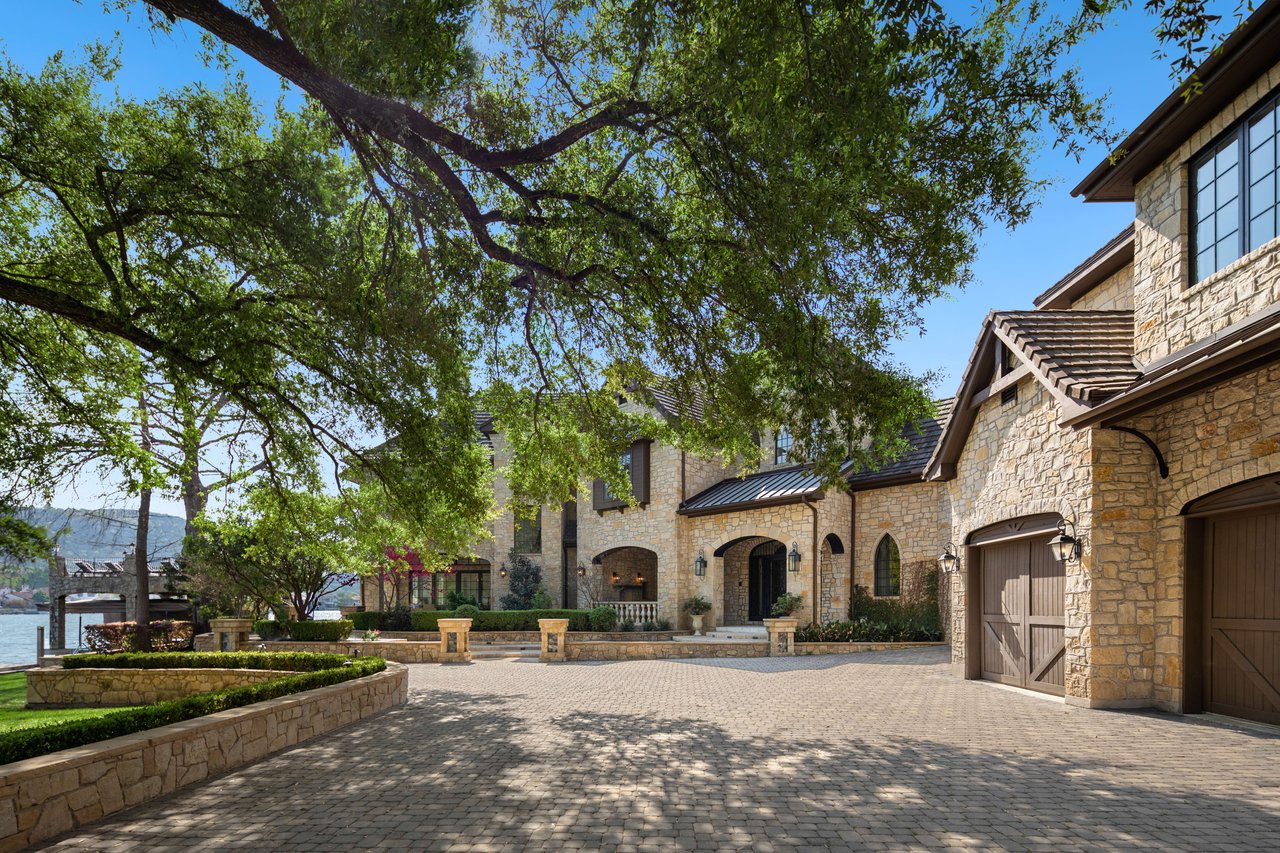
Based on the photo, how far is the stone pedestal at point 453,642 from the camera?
Answer: 18.9 meters

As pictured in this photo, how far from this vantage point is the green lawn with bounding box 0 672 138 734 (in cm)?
1087

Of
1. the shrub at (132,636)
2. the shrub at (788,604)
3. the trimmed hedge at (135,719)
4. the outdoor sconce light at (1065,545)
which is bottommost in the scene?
the shrub at (132,636)

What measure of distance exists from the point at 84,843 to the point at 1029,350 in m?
10.9

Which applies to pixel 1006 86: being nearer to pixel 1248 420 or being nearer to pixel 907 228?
pixel 907 228

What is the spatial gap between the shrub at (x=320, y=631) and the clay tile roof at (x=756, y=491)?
384 inches

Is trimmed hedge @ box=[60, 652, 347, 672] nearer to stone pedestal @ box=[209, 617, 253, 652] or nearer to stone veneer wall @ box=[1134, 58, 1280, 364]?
stone pedestal @ box=[209, 617, 253, 652]

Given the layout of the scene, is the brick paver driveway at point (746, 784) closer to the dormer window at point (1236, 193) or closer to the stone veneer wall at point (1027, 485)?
the stone veneer wall at point (1027, 485)

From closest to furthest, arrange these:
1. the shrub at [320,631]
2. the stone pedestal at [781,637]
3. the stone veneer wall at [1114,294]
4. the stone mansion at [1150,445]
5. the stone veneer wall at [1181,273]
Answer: the stone veneer wall at [1181,273] < the stone mansion at [1150,445] < the stone veneer wall at [1114,294] < the stone pedestal at [781,637] < the shrub at [320,631]

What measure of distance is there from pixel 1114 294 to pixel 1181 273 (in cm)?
389

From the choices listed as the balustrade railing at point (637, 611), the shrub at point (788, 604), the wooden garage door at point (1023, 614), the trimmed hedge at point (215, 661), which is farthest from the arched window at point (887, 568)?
the trimmed hedge at point (215, 661)

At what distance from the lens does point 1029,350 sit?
10680mm

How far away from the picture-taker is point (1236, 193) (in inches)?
329

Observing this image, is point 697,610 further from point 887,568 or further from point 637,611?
point 887,568

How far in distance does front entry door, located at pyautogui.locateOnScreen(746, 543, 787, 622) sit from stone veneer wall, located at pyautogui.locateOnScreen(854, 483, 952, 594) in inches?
138
